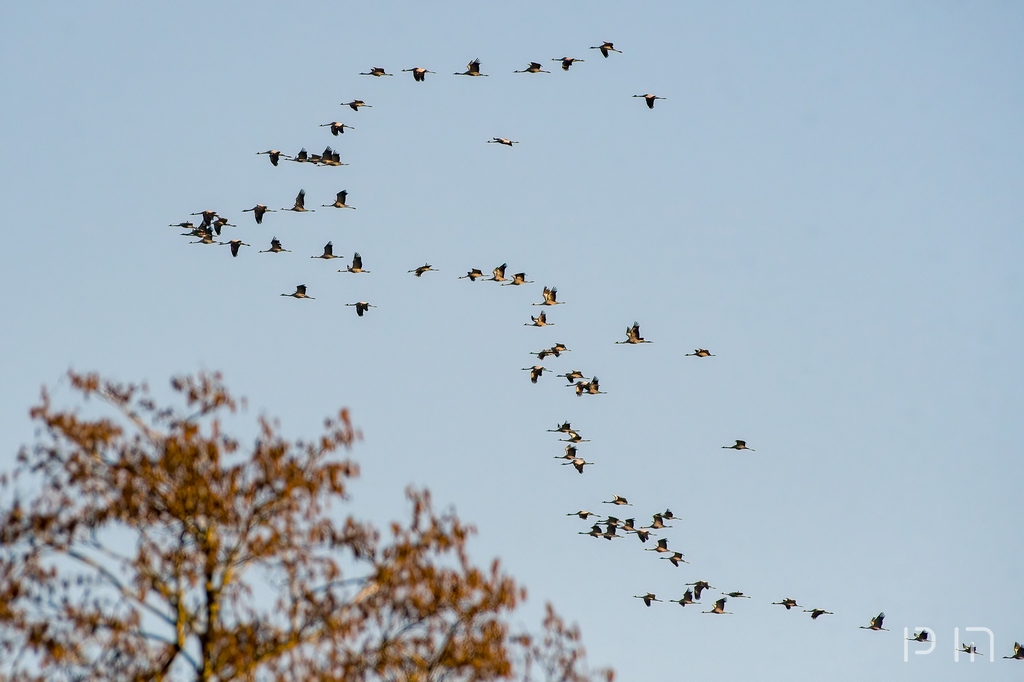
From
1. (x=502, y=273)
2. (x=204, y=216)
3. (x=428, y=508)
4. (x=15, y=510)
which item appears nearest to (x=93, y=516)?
(x=15, y=510)

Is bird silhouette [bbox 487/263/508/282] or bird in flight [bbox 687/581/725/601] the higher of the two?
bird silhouette [bbox 487/263/508/282]

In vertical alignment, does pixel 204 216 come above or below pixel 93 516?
above

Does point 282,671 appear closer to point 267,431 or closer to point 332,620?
point 332,620

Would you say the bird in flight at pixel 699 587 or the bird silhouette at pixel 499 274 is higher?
the bird silhouette at pixel 499 274

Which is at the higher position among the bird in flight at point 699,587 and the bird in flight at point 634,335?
the bird in flight at point 634,335

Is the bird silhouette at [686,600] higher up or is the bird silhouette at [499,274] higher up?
the bird silhouette at [499,274]

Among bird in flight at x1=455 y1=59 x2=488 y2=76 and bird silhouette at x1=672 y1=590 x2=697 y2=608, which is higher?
bird in flight at x1=455 y1=59 x2=488 y2=76

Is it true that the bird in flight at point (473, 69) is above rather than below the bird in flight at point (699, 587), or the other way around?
above

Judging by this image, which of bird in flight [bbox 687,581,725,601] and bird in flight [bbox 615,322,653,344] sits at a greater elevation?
bird in flight [bbox 615,322,653,344]

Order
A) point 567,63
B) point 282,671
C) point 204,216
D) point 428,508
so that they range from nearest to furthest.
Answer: point 282,671 → point 428,508 → point 204,216 → point 567,63

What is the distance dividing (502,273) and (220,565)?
775 inches

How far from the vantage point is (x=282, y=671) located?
21125mm

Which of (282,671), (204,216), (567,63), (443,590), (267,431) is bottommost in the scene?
(282,671)

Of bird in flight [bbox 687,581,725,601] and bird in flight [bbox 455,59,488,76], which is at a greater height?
bird in flight [bbox 455,59,488,76]
